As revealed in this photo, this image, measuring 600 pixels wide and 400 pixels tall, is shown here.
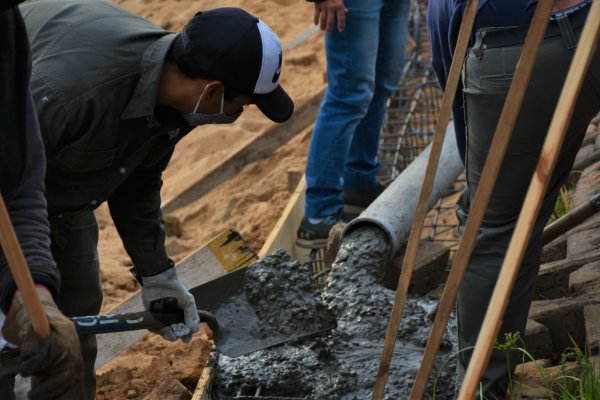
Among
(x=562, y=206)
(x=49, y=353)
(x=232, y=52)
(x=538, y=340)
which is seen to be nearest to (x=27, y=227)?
(x=49, y=353)

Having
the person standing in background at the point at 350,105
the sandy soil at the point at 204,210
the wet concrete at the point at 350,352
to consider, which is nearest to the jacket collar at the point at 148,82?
the wet concrete at the point at 350,352

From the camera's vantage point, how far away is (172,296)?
11.7 feet

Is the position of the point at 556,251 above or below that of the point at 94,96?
below

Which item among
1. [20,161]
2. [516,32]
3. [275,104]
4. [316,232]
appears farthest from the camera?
[316,232]

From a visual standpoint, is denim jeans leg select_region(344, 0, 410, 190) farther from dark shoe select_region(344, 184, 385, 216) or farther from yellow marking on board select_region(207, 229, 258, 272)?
yellow marking on board select_region(207, 229, 258, 272)

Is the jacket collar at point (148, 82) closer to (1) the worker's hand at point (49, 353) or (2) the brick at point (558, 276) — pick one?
(1) the worker's hand at point (49, 353)

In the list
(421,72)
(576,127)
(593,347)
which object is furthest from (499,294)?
(421,72)

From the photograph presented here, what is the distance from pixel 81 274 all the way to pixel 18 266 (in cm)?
195

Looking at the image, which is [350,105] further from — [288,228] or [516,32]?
[516,32]

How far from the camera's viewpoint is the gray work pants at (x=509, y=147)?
2.66 meters

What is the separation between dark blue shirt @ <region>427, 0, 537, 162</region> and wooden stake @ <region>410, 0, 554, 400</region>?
2.33 feet

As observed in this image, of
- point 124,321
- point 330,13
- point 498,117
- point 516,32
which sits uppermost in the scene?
point 516,32

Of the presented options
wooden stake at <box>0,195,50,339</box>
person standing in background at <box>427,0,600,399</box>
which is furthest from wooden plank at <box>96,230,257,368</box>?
wooden stake at <box>0,195,50,339</box>

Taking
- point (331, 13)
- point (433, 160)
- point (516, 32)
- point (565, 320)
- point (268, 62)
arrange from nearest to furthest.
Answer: point (433, 160) < point (516, 32) < point (268, 62) < point (565, 320) < point (331, 13)
